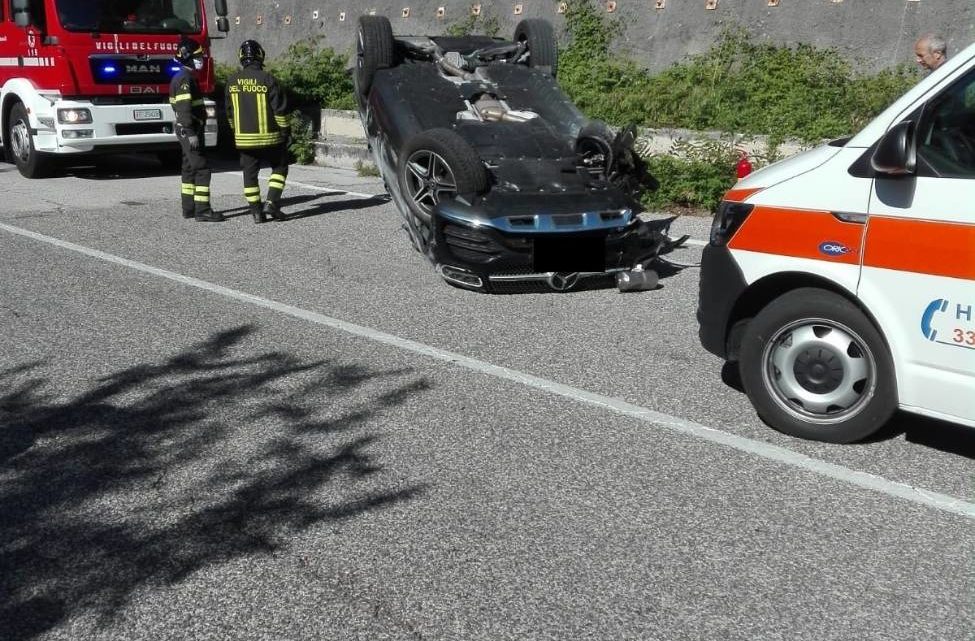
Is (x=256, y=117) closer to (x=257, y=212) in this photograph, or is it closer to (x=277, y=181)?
(x=277, y=181)

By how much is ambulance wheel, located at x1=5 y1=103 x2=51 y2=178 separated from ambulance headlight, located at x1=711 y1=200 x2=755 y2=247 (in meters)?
11.1

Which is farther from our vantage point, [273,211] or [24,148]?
[24,148]

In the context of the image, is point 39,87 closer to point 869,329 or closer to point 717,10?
point 717,10

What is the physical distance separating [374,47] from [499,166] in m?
2.23

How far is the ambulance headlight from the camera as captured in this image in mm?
4707

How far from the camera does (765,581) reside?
3.38 m

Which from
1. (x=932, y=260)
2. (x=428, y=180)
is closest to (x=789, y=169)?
(x=932, y=260)

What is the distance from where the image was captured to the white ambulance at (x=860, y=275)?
3979 millimetres

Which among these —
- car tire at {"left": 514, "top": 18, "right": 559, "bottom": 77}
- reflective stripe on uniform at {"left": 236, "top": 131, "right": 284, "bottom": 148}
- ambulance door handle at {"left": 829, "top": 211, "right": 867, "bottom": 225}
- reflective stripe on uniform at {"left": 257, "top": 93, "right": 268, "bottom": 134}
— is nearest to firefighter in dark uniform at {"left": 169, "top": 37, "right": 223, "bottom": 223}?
reflective stripe on uniform at {"left": 236, "top": 131, "right": 284, "bottom": 148}

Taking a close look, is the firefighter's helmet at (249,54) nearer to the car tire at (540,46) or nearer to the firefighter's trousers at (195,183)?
the firefighter's trousers at (195,183)

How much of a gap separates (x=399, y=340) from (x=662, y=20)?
10.6m

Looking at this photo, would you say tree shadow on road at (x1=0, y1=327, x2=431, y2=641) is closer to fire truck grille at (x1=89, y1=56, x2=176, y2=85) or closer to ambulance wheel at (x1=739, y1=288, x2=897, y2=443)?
ambulance wheel at (x1=739, y1=288, x2=897, y2=443)

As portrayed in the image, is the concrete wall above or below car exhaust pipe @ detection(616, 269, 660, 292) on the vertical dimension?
above

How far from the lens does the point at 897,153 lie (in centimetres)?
401
